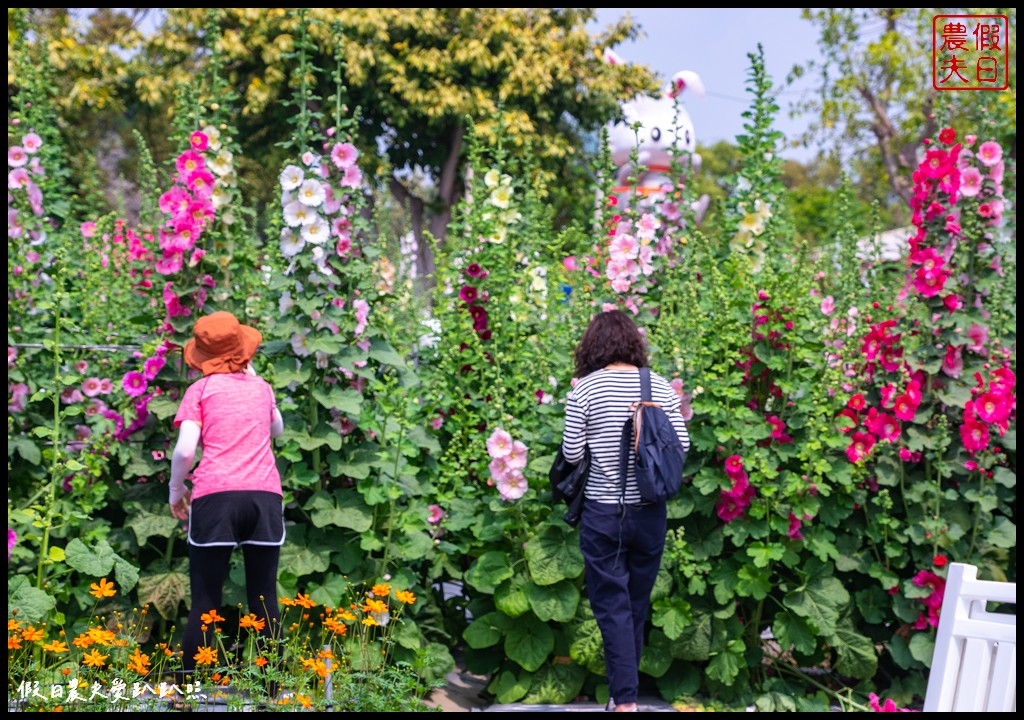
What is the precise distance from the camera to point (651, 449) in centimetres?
349

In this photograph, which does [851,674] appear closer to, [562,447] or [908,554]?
[908,554]

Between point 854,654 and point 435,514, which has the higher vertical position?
point 435,514

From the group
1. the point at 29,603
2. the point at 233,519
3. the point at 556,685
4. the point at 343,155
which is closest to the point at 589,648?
the point at 556,685

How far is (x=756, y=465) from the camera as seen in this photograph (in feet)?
12.7

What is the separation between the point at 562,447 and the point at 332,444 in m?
0.87

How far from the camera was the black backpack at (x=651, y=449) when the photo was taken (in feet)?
11.4

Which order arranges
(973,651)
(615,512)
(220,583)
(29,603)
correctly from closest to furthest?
(973,651)
(29,603)
(220,583)
(615,512)

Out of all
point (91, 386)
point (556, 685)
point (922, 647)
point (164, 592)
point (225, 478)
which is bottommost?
point (556, 685)

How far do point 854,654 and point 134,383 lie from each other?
117 inches

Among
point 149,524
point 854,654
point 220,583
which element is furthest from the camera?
point 854,654

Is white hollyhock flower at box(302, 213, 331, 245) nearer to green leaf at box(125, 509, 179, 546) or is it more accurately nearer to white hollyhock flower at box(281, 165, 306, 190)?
white hollyhock flower at box(281, 165, 306, 190)

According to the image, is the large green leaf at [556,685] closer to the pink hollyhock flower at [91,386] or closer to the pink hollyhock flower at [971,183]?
the pink hollyhock flower at [91,386]

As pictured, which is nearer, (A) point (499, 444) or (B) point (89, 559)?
(B) point (89, 559)

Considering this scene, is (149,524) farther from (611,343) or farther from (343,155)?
(611,343)
